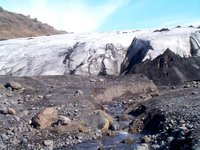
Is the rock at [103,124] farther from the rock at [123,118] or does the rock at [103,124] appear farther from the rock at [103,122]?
the rock at [123,118]

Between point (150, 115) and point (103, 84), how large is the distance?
38.9 ft

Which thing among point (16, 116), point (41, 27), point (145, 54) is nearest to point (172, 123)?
point (16, 116)

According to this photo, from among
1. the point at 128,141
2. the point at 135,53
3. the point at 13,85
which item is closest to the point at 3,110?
the point at 128,141

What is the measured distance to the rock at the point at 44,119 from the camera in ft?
71.2

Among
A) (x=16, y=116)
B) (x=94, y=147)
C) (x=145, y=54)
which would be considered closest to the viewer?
(x=94, y=147)

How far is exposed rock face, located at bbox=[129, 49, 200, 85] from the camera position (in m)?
39.2

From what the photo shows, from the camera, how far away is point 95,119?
77.5 feet

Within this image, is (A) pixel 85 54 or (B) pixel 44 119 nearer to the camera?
(B) pixel 44 119

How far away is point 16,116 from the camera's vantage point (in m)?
23.0

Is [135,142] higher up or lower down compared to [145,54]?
lower down

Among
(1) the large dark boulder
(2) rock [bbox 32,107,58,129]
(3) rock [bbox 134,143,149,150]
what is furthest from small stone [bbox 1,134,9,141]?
(1) the large dark boulder

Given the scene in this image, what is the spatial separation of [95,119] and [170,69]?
57.8ft

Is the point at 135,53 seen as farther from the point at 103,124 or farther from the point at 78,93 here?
the point at 103,124

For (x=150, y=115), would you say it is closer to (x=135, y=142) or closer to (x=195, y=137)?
(x=135, y=142)
